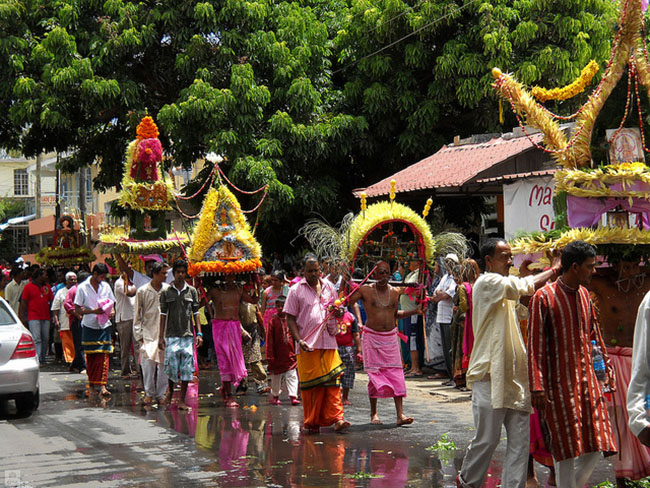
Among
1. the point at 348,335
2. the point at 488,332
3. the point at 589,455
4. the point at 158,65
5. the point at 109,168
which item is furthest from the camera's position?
the point at 109,168

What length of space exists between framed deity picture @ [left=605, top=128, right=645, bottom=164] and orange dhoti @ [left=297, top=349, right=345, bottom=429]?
12.3ft

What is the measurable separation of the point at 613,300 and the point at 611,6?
1377cm

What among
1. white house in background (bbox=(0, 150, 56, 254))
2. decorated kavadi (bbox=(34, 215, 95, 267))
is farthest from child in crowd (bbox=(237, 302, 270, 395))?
white house in background (bbox=(0, 150, 56, 254))

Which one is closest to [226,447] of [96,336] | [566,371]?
[566,371]

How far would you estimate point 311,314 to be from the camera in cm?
970

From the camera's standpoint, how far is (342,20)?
21.3 metres

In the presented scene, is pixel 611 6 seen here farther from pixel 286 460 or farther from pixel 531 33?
pixel 286 460

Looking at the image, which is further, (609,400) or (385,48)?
(385,48)

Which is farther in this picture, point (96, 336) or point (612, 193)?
point (96, 336)

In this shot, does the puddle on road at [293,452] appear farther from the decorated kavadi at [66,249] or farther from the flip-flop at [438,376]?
the decorated kavadi at [66,249]

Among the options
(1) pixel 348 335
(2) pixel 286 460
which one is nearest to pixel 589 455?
(2) pixel 286 460

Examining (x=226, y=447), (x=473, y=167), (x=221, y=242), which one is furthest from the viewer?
(x=473, y=167)

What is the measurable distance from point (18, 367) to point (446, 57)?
37.9 ft

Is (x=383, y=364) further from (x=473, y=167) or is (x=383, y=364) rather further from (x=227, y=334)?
(x=473, y=167)
